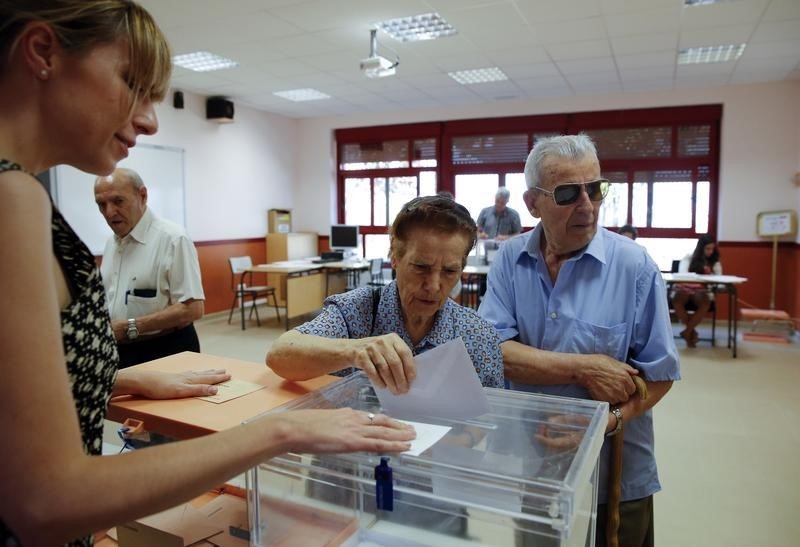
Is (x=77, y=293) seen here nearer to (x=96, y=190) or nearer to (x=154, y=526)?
(x=154, y=526)

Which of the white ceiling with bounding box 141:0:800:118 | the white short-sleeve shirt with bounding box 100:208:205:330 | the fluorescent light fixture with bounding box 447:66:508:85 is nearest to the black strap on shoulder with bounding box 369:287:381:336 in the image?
the white short-sleeve shirt with bounding box 100:208:205:330

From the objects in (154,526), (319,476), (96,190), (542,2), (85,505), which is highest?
(542,2)

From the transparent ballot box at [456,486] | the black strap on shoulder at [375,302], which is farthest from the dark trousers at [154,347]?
the transparent ballot box at [456,486]

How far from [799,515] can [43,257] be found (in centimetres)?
337

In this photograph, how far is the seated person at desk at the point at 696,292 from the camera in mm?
6391

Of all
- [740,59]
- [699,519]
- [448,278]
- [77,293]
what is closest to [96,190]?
[448,278]

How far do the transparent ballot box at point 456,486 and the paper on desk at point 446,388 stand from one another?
0.06 feet

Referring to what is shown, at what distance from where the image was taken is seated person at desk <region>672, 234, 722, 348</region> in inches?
252

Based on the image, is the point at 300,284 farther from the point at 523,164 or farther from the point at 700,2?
the point at 700,2

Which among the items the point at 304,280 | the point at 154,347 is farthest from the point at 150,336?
the point at 304,280

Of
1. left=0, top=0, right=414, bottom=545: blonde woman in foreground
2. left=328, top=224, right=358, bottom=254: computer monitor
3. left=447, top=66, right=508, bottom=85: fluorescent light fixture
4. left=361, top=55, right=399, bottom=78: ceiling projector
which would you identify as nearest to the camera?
left=0, top=0, right=414, bottom=545: blonde woman in foreground

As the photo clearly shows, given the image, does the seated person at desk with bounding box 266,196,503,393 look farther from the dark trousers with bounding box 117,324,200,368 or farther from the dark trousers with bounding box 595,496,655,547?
the dark trousers with bounding box 117,324,200,368

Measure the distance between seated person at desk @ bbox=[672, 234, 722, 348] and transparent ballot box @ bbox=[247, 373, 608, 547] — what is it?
6290mm

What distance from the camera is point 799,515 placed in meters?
2.66
